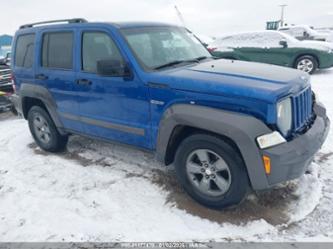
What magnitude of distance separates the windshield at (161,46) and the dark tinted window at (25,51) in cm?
192

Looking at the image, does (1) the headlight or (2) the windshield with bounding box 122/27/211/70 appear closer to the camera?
(1) the headlight

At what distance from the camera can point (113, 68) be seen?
340cm

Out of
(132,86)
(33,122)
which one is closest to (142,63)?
(132,86)

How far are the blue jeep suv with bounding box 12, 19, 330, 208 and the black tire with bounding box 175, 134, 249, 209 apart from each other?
1cm

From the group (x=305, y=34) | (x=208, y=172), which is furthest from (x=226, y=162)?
(x=305, y=34)

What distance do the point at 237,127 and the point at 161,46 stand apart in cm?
167

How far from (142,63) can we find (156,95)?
1.47ft

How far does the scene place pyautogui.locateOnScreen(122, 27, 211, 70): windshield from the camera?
3605mm

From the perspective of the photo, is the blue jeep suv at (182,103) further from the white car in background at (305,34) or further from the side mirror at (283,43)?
the white car in background at (305,34)

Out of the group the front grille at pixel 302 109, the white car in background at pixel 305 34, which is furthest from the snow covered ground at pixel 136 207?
the white car in background at pixel 305 34

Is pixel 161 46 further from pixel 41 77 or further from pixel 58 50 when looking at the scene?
pixel 41 77

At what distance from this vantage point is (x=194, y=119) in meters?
3.00

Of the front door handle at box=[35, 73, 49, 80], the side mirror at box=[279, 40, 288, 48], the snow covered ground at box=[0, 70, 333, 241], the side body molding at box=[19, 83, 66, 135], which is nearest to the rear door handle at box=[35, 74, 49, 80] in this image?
the front door handle at box=[35, 73, 49, 80]

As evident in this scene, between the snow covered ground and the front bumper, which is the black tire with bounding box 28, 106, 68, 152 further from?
the front bumper
